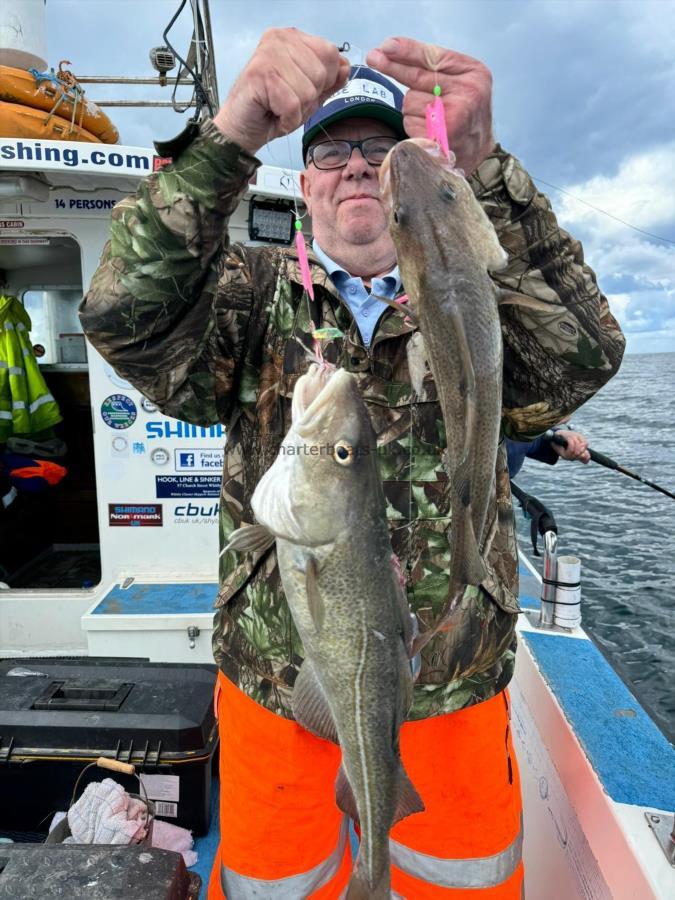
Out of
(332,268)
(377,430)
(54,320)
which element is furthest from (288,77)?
(54,320)

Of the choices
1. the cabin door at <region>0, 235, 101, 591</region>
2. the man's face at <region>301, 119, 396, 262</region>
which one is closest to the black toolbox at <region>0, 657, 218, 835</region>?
the man's face at <region>301, 119, 396, 262</region>

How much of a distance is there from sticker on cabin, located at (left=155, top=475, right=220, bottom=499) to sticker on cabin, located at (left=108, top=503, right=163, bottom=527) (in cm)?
13

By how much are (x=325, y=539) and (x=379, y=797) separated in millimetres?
681

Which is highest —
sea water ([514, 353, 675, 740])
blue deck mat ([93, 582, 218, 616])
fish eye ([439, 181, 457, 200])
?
fish eye ([439, 181, 457, 200])

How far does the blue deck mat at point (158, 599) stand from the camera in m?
4.52

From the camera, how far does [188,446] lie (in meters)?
4.96

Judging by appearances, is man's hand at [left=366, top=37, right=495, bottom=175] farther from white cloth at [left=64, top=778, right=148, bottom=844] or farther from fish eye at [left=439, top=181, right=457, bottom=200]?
white cloth at [left=64, top=778, right=148, bottom=844]

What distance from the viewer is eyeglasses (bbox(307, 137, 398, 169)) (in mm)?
2061

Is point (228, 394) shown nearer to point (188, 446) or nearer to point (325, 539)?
point (325, 539)

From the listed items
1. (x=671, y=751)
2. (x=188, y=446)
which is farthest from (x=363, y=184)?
(x=188, y=446)

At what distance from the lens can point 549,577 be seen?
3.65 meters

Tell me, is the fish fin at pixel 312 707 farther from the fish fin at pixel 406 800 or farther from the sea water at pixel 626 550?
the sea water at pixel 626 550

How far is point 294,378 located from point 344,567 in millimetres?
879

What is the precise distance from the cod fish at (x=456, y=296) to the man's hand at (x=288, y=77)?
33 centimetres
